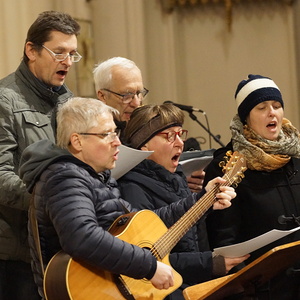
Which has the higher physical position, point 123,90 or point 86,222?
point 123,90

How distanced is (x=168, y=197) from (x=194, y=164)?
2.12ft

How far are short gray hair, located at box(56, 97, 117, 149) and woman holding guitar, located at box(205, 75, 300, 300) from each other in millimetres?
912

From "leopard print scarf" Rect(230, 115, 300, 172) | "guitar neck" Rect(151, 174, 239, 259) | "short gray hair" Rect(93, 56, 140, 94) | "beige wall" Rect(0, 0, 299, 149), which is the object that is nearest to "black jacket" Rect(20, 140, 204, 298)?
"guitar neck" Rect(151, 174, 239, 259)

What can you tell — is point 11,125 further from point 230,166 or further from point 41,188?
point 230,166

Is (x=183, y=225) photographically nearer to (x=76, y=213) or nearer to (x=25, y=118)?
(x=76, y=213)

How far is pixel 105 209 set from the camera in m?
2.89

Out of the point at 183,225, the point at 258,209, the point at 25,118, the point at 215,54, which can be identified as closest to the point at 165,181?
the point at 183,225

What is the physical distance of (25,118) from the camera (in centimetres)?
329

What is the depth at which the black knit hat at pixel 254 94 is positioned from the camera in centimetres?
367

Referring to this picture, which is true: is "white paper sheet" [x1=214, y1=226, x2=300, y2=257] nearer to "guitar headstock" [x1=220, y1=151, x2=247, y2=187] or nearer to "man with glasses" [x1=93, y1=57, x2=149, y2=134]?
"guitar headstock" [x1=220, y1=151, x2=247, y2=187]

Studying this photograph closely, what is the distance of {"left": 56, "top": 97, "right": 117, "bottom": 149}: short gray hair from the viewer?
2904 millimetres

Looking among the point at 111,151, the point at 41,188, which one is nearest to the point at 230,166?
the point at 111,151

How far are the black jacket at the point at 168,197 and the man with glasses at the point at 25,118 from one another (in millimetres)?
443

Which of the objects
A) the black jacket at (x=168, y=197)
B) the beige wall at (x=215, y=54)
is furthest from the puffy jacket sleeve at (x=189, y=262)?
the beige wall at (x=215, y=54)
